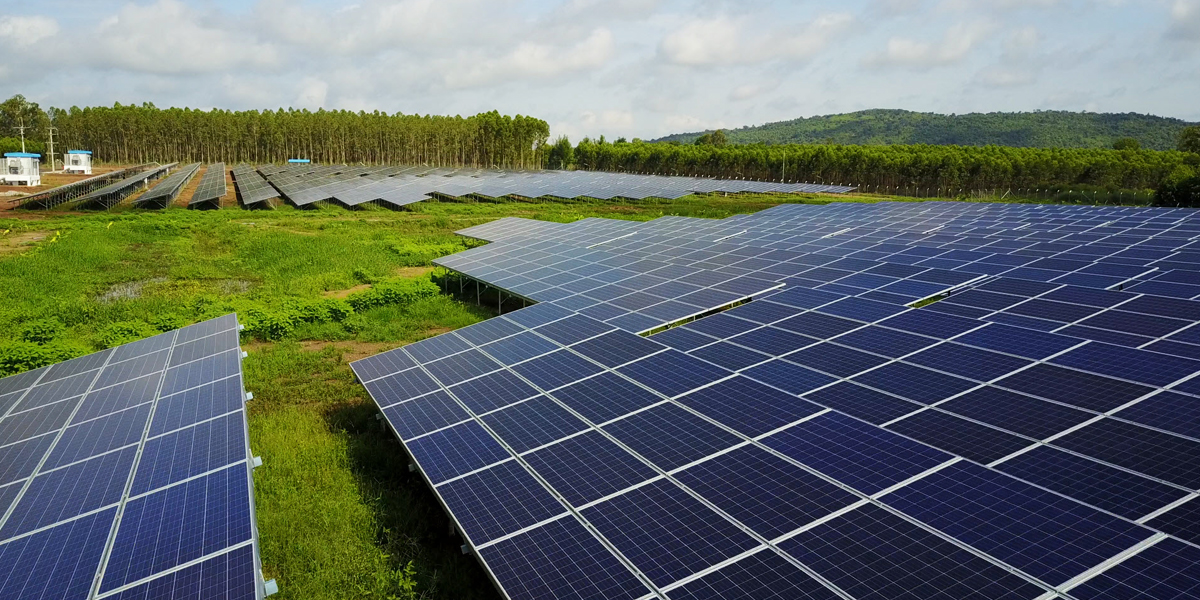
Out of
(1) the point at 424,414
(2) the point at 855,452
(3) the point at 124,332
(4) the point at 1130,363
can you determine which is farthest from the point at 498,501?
(3) the point at 124,332

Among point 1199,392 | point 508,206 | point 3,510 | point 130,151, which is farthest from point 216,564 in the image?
point 130,151

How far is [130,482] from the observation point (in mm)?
8664

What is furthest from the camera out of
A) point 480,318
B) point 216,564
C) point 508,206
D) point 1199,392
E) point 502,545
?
point 508,206

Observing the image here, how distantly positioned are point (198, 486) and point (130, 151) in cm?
16962

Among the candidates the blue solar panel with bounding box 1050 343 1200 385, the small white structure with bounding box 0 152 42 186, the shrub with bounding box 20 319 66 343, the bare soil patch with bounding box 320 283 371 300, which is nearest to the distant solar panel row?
the small white structure with bounding box 0 152 42 186

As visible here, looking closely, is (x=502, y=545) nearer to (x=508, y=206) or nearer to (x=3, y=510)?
(x=3, y=510)

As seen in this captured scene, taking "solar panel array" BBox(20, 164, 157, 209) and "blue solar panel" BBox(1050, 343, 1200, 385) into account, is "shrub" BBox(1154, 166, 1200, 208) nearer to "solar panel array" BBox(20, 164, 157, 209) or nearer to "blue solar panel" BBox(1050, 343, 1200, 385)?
"blue solar panel" BBox(1050, 343, 1200, 385)

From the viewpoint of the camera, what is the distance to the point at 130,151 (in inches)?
5664

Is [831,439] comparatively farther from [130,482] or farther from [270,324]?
[270,324]

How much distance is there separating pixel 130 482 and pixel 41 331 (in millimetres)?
17180

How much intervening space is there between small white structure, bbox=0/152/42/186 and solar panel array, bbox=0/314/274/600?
9288 cm

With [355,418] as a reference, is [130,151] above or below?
above

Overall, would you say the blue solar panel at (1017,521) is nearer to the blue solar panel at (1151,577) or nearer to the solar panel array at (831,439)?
the solar panel array at (831,439)

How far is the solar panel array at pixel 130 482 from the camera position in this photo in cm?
→ 668
